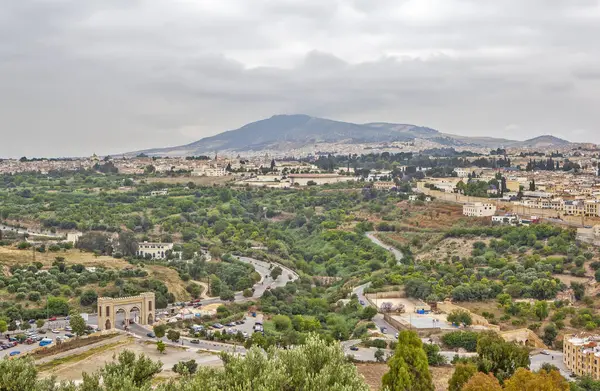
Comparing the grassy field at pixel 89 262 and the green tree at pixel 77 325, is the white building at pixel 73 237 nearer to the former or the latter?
the grassy field at pixel 89 262

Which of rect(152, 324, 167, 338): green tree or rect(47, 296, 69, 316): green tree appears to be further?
rect(47, 296, 69, 316): green tree

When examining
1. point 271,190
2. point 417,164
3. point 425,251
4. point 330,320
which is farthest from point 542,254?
point 417,164

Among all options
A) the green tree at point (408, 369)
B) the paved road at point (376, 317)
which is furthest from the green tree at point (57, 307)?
the green tree at point (408, 369)

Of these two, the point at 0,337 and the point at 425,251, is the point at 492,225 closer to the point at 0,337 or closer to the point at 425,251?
the point at 425,251

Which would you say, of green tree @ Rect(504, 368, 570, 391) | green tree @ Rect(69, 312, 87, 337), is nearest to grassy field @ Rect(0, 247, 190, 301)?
green tree @ Rect(69, 312, 87, 337)

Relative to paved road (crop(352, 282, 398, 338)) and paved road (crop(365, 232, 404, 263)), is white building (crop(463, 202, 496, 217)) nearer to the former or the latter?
paved road (crop(365, 232, 404, 263))

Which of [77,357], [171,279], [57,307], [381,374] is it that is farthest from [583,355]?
[171,279]

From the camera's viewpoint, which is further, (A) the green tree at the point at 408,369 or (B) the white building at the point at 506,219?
(B) the white building at the point at 506,219
